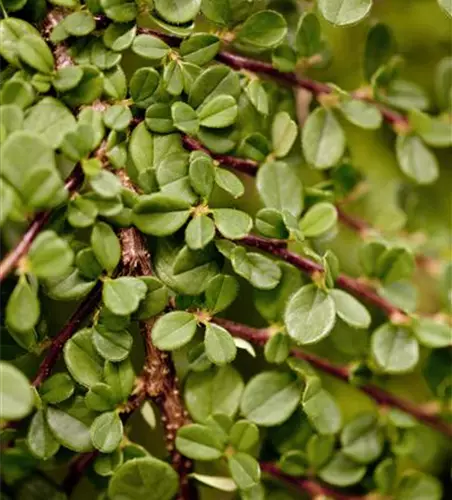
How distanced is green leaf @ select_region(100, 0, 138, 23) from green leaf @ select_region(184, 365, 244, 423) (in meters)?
0.31

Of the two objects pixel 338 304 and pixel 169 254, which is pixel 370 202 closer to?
pixel 338 304

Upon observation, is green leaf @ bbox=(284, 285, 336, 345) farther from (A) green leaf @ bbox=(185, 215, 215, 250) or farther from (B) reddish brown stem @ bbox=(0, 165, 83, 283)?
(B) reddish brown stem @ bbox=(0, 165, 83, 283)

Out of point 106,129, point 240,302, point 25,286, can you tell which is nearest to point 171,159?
point 106,129

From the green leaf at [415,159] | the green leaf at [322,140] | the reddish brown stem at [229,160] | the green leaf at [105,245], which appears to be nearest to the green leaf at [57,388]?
the green leaf at [105,245]

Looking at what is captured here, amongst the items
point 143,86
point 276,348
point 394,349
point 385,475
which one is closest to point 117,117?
point 143,86

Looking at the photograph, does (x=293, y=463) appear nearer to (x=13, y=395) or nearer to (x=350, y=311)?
(x=350, y=311)

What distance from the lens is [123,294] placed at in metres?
0.65

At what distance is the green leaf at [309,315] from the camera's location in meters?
0.71

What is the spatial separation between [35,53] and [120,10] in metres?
0.08

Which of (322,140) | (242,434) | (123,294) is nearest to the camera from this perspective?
(123,294)

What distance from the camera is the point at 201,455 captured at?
0.74m

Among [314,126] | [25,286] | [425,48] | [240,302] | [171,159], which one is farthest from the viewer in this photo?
[425,48]

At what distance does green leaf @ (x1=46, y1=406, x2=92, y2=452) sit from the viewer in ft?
2.27

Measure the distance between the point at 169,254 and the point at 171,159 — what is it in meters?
0.08
